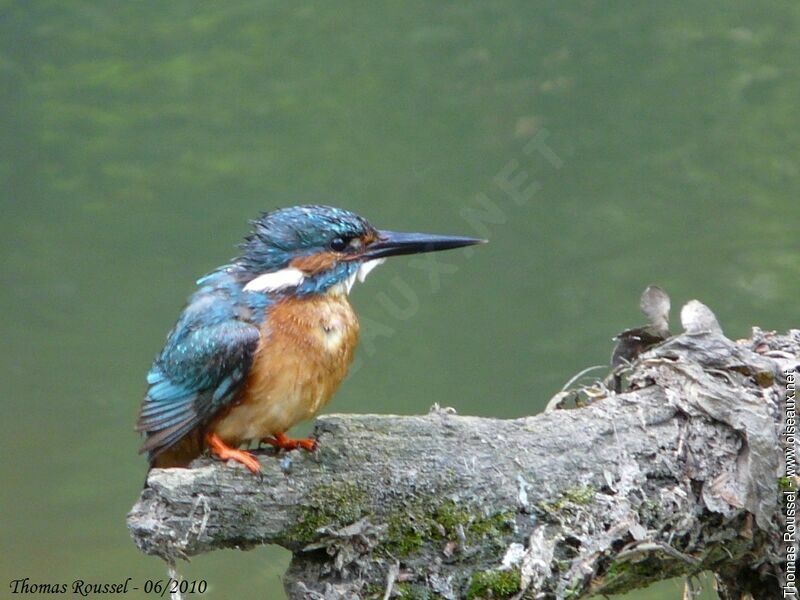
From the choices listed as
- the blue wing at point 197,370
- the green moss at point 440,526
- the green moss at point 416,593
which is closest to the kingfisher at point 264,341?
the blue wing at point 197,370

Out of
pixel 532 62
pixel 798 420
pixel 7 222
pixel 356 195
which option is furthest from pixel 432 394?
pixel 798 420

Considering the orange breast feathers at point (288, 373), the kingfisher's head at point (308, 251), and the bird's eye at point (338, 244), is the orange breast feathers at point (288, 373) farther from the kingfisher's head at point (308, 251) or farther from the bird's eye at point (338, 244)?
the bird's eye at point (338, 244)

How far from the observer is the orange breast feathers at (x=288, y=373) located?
132 inches

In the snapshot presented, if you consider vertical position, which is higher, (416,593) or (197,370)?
(197,370)

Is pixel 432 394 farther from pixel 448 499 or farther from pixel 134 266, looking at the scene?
pixel 448 499

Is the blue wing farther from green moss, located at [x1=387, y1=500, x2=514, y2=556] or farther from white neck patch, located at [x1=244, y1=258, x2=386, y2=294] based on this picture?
green moss, located at [x1=387, y1=500, x2=514, y2=556]

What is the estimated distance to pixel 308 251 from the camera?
11.8ft

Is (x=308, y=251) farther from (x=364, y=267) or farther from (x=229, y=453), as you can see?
(x=229, y=453)

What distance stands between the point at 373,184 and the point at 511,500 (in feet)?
21.7

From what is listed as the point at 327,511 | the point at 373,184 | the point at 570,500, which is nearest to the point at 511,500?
the point at 570,500

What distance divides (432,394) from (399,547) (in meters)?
5.02

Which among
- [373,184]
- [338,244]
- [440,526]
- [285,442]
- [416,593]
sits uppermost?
[373,184]

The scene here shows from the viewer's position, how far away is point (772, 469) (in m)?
3.03

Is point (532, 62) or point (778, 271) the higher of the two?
point (532, 62)
